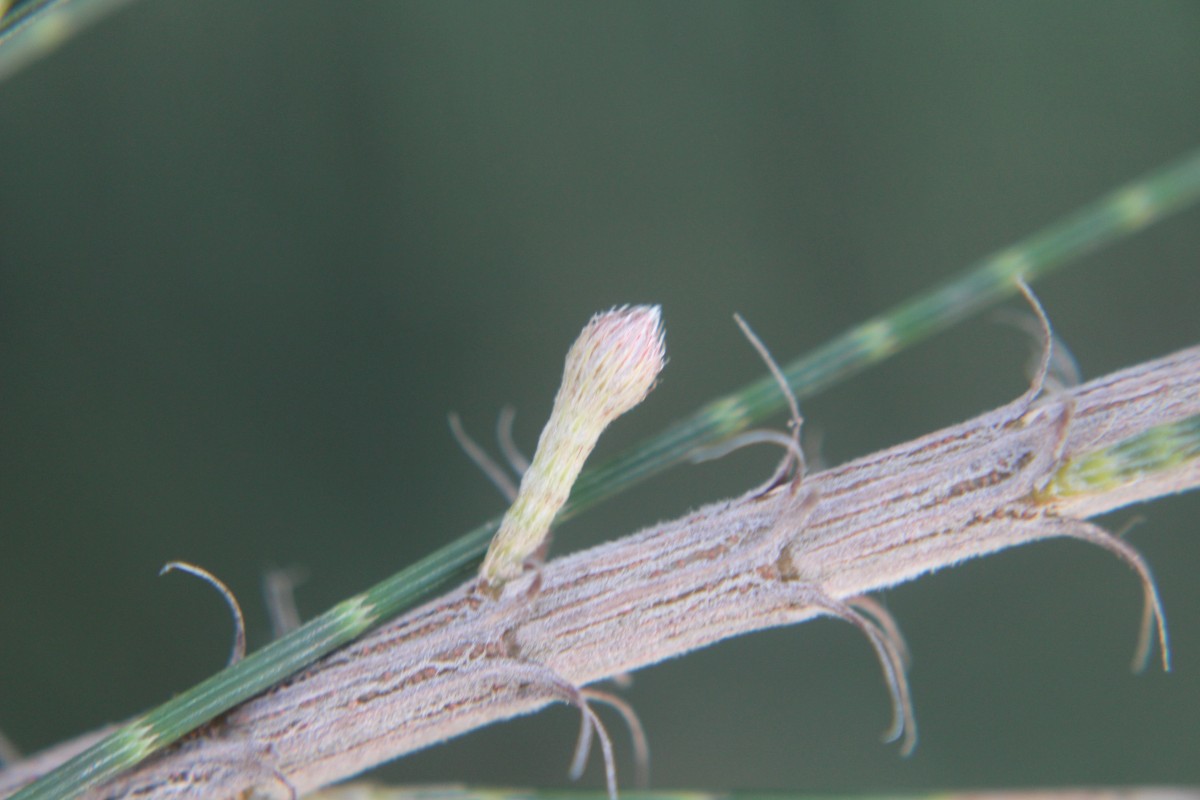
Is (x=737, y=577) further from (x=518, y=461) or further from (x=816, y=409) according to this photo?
(x=816, y=409)

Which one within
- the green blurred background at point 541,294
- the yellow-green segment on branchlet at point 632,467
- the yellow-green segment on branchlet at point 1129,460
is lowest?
the yellow-green segment on branchlet at point 1129,460

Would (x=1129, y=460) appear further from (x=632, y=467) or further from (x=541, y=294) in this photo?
(x=541, y=294)

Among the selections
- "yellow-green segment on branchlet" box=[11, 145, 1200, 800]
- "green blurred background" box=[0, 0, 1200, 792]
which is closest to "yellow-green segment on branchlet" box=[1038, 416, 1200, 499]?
"yellow-green segment on branchlet" box=[11, 145, 1200, 800]

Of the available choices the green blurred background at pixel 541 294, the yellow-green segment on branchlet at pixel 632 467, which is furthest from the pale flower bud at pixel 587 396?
the green blurred background at pixel 541 294

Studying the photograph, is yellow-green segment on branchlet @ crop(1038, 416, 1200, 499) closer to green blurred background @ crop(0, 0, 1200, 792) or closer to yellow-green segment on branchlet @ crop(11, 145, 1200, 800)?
yellow-green segment on branchlet @ crop(11, 145, 1200, 800)

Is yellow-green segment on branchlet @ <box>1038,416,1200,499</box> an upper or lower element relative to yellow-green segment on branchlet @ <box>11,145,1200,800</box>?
lower

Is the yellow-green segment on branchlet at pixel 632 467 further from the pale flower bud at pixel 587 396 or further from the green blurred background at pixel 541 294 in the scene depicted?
the green blurred background at pixel 541 294
